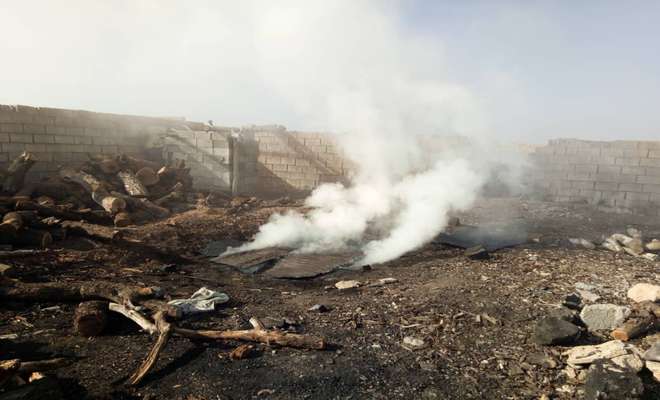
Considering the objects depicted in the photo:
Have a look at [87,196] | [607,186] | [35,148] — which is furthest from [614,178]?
[35,148]

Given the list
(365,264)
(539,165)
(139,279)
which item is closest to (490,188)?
(539,165)

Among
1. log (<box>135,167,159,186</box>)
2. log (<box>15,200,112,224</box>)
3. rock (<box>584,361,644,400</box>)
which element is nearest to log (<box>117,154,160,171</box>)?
log (<box>135,167,159,186</box>)

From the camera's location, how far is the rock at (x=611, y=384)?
2.61 metres

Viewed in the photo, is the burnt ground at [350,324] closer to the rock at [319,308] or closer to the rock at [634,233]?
the rock at [319,308]

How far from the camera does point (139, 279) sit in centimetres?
517

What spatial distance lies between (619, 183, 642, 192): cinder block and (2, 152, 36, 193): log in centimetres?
1484

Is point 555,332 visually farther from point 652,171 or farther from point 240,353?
point 652,171

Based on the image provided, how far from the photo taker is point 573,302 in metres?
4.20

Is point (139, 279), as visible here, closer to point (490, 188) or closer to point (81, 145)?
point (81, 145)

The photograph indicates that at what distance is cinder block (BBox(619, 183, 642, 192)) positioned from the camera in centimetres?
1011

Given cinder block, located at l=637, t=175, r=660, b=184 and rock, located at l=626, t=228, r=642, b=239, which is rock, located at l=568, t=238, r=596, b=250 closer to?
rock, located at l=626, t=228, r=642, b=239

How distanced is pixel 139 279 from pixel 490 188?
9869 mm

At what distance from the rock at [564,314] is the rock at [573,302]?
0.14 metres

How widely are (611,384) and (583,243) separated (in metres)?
4.85
